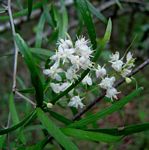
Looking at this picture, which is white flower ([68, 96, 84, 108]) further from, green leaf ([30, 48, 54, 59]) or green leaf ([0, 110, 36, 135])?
green leaf ([30, 48, 54, 59])

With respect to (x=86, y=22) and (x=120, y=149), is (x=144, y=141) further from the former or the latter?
(x=86, y=22)

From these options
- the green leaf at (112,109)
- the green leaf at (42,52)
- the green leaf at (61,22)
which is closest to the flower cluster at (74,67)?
the green leaf at (112,109)

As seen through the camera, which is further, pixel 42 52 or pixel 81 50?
pixel 42 52

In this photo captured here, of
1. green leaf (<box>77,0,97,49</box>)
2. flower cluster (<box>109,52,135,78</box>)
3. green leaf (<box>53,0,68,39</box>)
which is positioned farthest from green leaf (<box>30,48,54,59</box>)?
flower cluster (<box>109,52,135,78</box>)

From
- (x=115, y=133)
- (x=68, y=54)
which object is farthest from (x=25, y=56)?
(x=115, y=133)

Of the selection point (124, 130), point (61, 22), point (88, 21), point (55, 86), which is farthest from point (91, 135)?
point (61, 22)

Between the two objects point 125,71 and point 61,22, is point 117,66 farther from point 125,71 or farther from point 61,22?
point 61,22
